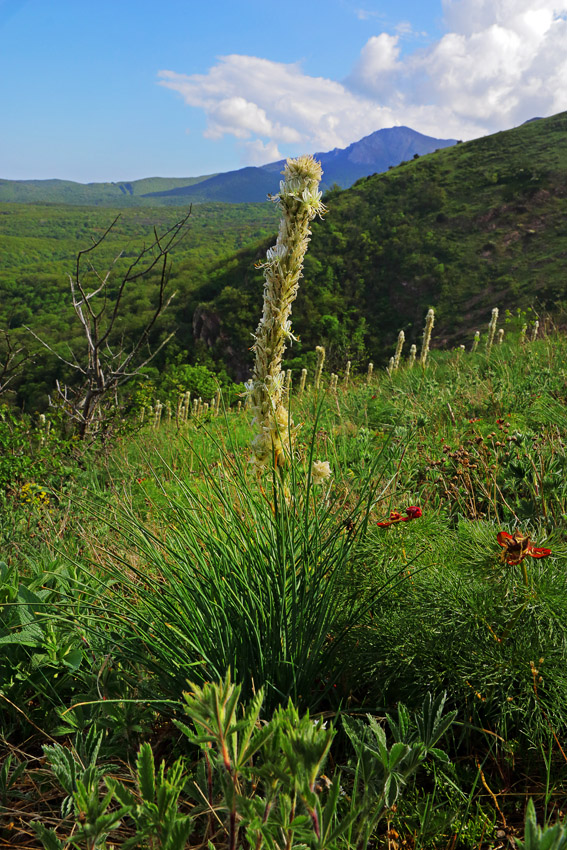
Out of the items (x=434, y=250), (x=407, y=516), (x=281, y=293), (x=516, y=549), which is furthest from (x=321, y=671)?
(x=434, y=250)

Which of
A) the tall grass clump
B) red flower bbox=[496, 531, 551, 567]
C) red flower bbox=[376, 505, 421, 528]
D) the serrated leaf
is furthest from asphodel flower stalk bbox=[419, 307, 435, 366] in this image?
the serrated leaf

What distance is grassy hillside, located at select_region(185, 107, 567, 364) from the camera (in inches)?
1966

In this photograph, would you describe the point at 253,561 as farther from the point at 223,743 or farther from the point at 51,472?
the point at 51,472

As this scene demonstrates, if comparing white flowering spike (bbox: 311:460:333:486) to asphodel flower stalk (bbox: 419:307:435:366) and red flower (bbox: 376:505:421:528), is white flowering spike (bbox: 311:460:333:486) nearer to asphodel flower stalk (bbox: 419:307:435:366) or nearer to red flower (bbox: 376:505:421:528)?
red flower (bbox: 376:505:421:528)

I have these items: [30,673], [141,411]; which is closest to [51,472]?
[141,411]

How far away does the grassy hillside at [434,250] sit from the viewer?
49.9 meters

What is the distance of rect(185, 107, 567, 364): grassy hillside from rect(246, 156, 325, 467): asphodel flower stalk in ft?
148

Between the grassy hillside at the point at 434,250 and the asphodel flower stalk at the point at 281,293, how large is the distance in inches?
1770

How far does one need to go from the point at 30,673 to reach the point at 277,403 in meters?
1.37

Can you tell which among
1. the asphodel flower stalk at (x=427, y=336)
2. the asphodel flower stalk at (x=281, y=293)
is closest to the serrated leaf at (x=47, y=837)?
the asphodel flower stalk at (x=281, y=293)

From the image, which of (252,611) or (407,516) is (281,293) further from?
(252,611)

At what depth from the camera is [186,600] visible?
68.7 inches

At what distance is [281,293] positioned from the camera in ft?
6.37

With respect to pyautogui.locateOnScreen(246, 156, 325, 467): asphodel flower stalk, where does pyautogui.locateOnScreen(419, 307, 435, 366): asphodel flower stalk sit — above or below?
below
